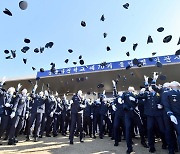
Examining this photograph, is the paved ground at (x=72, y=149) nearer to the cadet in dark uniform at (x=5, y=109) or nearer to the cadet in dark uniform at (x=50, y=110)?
the cadet in dark uniform at (x=5, y=109)

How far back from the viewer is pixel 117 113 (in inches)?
307

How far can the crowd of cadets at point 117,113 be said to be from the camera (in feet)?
20.1

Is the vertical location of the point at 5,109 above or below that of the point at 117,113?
above

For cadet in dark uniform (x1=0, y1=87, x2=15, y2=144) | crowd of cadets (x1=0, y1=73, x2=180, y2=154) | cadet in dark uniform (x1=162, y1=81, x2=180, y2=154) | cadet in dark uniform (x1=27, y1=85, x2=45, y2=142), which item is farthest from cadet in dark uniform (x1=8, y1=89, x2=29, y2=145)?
cadet in dark uniform (x1=162, y1=81, x2=180, y2=154)

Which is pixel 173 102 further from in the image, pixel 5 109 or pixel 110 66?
pixel 110 66

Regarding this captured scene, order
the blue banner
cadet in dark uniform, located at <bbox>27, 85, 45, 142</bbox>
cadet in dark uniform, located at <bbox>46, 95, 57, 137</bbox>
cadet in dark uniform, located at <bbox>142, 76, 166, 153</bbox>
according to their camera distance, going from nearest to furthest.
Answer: cadet in dark uniform, located at <bbox>142, 76, 166, 153</bbox>
cadet in dark uniform, located at <bbox>27, 85, 45, 142</bbox>
cadet in dark uniform, located at <bbox>46, 95, 57, 137</bbox>
the blue banner

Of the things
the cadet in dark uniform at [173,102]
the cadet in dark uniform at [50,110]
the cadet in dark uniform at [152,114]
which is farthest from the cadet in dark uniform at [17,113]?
the cadet in dark uniform at [173,102]

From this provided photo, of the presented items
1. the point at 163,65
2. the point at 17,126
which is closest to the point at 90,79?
the point at 163,65

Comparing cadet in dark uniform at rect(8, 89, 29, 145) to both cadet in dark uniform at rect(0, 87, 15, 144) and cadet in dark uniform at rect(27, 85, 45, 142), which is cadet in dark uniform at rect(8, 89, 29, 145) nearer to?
cadet in dark uniform at rect(0, 87, 15, 144)

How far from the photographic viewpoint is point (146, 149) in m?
6.85

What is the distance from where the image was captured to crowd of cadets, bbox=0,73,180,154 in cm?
613

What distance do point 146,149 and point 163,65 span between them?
11232 mm

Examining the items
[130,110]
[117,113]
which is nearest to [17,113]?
[117,113]

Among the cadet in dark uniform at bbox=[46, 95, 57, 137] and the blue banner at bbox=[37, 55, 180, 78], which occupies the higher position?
the blue banner at bbox=[37, 55, 180, 78]
